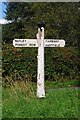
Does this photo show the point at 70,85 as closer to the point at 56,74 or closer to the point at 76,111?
the point at 56,74

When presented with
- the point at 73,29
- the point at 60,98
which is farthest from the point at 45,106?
the point at 73,29

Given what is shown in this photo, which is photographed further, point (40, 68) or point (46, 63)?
point (46, 63)

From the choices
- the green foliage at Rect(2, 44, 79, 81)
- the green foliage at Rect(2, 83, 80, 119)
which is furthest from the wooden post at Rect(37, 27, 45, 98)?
the green foliage at Rect(2, 44, 79, 81)

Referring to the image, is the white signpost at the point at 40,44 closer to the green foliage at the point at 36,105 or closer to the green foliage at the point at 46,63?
the green foliage at the point at 36,105

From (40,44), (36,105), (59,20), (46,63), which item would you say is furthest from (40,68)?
(59,20)

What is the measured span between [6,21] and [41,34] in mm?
13814

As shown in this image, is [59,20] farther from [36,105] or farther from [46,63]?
[36,105]

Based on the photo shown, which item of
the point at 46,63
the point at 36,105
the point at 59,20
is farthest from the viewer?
the point at 59,20

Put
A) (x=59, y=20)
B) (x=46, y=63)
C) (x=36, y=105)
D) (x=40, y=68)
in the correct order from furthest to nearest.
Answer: (x=59, y=20), (x=46, y=63), (x=40, y=68), (x=36, y=105)

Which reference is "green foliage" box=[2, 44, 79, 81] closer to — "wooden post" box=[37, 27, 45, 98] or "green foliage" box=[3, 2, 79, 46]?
"green foliage" box=[3, 2, 79, 46]

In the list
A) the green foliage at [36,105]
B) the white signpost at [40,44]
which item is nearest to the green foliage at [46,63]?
the white signpost at [40,44]

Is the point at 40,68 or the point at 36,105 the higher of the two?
the point at 40,68

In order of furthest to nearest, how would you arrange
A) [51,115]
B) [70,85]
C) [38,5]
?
[38,5] → [70,85] → [51,115]

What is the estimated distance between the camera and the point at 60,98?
6992 millimetres
